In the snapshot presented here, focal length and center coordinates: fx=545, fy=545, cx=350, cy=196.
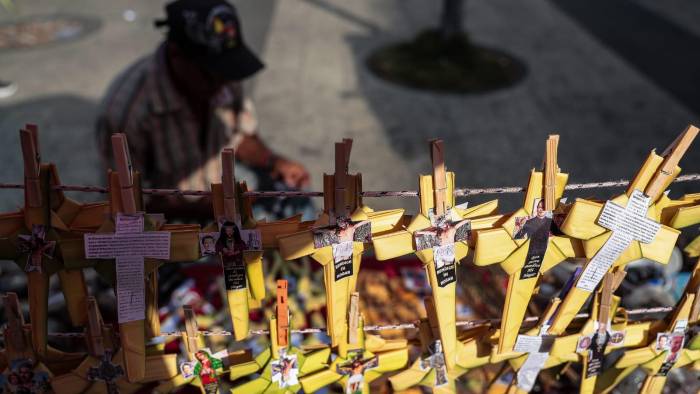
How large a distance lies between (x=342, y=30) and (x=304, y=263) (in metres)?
6.09

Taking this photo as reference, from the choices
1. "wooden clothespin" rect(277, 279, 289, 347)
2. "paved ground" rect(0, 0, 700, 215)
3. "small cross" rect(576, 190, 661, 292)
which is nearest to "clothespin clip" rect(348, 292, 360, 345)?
"wooden clothespin" rect(277, 279, 289, 347)

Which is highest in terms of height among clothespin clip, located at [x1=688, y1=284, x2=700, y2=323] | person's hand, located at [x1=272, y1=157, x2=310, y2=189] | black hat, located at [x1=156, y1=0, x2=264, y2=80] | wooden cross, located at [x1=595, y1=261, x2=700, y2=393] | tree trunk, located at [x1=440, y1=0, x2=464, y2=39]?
tree trunk, located at [x1=440, y1=0, x2=464, y2=39]

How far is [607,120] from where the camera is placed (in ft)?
18.0

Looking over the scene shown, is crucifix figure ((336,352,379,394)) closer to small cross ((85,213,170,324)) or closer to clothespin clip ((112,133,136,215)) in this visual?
small cross ((85,213,170,324))

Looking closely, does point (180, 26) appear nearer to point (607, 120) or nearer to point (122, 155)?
point (122, 155)

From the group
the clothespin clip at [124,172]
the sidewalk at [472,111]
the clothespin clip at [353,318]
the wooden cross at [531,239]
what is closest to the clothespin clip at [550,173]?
the wooden cross at [531,239]

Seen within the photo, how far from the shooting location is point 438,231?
3.98 ft

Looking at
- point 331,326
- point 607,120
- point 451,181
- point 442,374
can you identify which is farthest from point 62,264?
point 607,120

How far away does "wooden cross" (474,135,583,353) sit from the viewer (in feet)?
3.96

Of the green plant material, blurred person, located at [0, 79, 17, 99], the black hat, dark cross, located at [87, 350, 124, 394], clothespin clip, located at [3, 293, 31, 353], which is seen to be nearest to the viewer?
clothespin clip, located at [3, 293, 31, 353]

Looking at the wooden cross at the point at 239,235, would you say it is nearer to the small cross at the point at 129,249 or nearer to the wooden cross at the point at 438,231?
the small cross at the point at 129,249

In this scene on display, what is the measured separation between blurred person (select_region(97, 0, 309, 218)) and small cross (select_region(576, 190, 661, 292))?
151 centimetres

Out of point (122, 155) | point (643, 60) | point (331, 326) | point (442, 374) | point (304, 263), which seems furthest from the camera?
point (643, 60)

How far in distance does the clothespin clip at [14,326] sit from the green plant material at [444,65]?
18.1 ft
